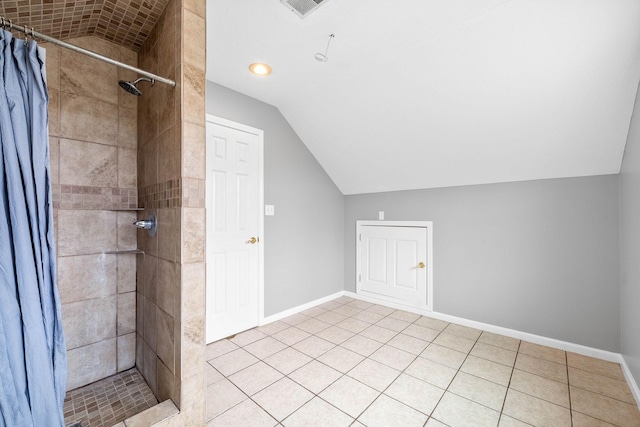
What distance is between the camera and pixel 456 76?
6.44 feet

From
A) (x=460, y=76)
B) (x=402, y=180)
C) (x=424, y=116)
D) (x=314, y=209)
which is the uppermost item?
(x=460, y=76)

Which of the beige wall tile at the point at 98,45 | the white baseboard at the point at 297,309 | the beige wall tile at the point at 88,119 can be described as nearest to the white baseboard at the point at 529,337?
the white baseboard at the point at 297,309

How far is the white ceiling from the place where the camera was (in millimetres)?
1554

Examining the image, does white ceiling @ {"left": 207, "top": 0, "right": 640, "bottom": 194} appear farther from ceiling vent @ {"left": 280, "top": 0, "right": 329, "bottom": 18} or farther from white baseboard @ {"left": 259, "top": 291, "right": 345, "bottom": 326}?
white baseboard @ {"left": 259, "top": 291, "right": 345, "bottom": 326}

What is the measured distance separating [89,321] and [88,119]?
1201mm

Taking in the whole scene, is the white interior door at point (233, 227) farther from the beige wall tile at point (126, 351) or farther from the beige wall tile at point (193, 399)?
the beige wall tile at point (193, 399)

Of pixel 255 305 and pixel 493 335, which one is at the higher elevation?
pixel 255 305

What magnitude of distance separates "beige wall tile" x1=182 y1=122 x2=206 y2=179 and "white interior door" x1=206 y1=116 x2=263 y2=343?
1049mm

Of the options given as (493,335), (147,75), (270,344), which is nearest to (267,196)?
(270,344)

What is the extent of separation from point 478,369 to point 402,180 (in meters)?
1.90

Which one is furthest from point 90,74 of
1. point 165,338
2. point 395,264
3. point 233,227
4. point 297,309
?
point 395,264

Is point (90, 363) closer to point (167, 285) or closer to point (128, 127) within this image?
point (167, 285)

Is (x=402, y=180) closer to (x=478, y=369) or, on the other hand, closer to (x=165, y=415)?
(x=478, y=369)

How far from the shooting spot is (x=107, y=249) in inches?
67.1
